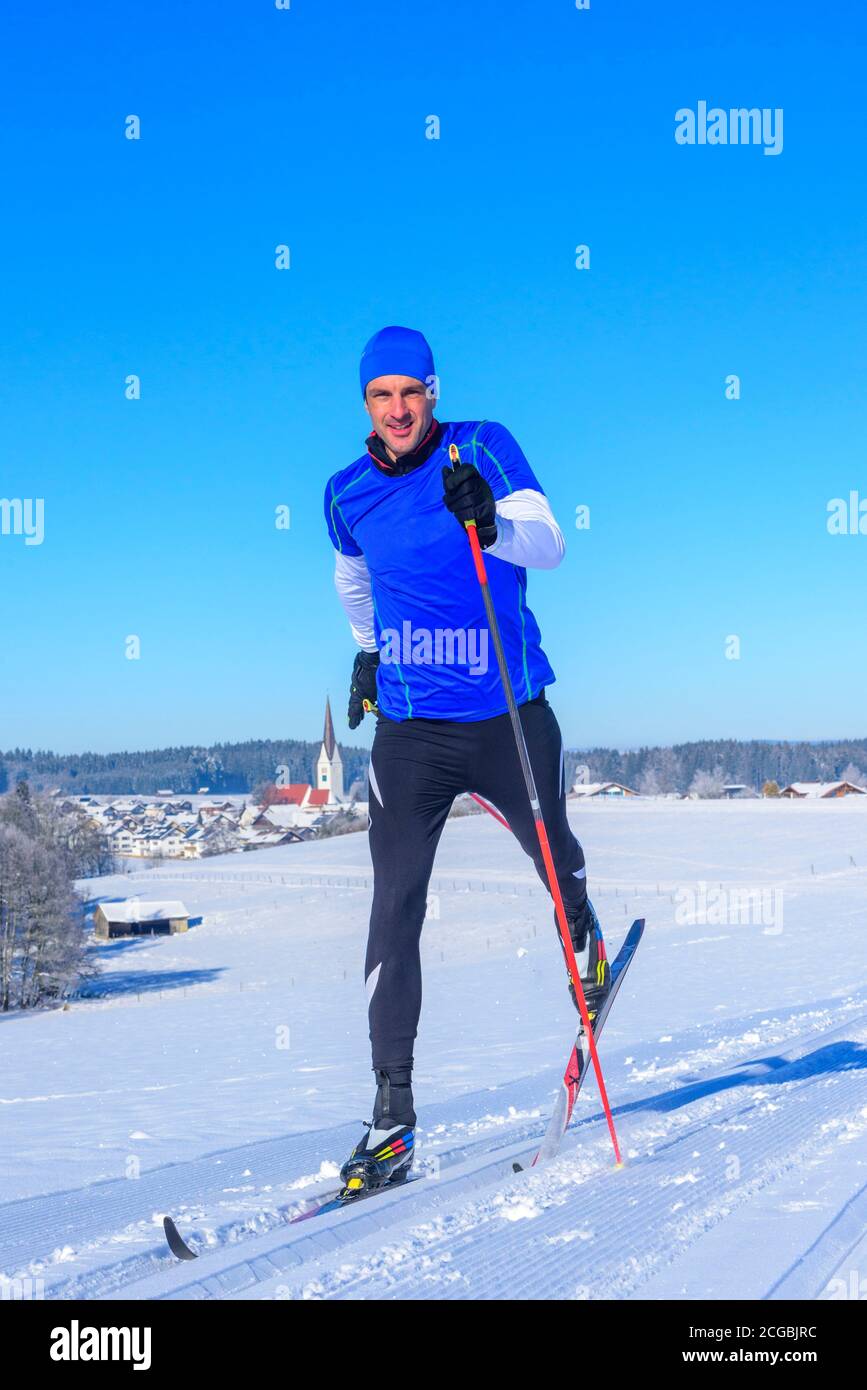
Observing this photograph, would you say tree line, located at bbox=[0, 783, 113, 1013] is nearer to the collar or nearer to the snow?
the snow

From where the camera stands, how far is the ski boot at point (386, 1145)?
269 cm

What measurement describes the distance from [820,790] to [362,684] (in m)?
86.4

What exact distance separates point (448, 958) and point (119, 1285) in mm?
22102

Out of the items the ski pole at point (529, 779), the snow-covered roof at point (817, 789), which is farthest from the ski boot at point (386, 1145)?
the snow-covered roof at point (817, 789)

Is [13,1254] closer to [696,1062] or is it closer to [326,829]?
[696,1062]

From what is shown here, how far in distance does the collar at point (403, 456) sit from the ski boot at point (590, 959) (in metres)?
1.39

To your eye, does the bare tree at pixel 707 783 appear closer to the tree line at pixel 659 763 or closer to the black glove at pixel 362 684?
the tree line at pixel 659 763

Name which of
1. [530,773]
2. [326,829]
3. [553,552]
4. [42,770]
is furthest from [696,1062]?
[42,770]

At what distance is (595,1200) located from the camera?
235 centimetres

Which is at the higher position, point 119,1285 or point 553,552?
point 553,552

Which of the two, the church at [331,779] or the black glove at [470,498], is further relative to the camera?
the church at [331,779]

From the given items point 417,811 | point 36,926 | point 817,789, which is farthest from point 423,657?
point 817,789

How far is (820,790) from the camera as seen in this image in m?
84.1

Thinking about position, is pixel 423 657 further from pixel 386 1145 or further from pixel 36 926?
pixel 36 926
